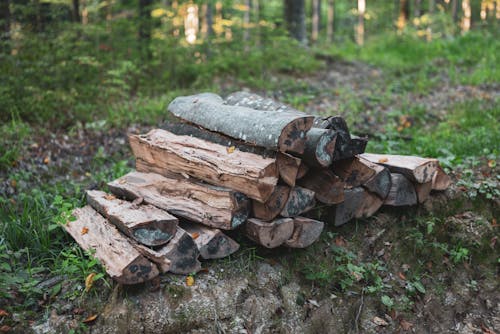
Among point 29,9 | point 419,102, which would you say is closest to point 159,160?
point 29,9

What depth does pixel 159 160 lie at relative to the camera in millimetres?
4598

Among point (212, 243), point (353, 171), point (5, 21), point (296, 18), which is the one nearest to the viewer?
point (212, 243)

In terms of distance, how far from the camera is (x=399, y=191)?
15.1 feet

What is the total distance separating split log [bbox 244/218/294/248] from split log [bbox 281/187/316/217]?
8cm

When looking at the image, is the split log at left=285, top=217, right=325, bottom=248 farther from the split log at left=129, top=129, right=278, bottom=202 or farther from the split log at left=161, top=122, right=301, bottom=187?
the split log at left=129, top=129, right=278, bottom=202

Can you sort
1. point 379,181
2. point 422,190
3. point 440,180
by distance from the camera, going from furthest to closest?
point 440,180
point 422,190
point 379,181

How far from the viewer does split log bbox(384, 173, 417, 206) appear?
4.58 m

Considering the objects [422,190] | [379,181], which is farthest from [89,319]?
[422,190]

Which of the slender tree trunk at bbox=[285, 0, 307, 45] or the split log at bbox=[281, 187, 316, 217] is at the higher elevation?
the slender tree trunk at bbox=[285, 0, 307, 45]

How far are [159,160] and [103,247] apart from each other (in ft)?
3.93

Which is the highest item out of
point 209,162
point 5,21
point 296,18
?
point 296,18

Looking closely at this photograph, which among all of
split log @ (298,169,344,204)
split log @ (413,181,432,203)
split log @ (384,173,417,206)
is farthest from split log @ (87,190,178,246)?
split log @ (413,181,432,203)

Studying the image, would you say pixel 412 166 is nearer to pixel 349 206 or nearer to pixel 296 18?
pixel 349 206

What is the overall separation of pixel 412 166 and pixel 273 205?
1.67 metres
